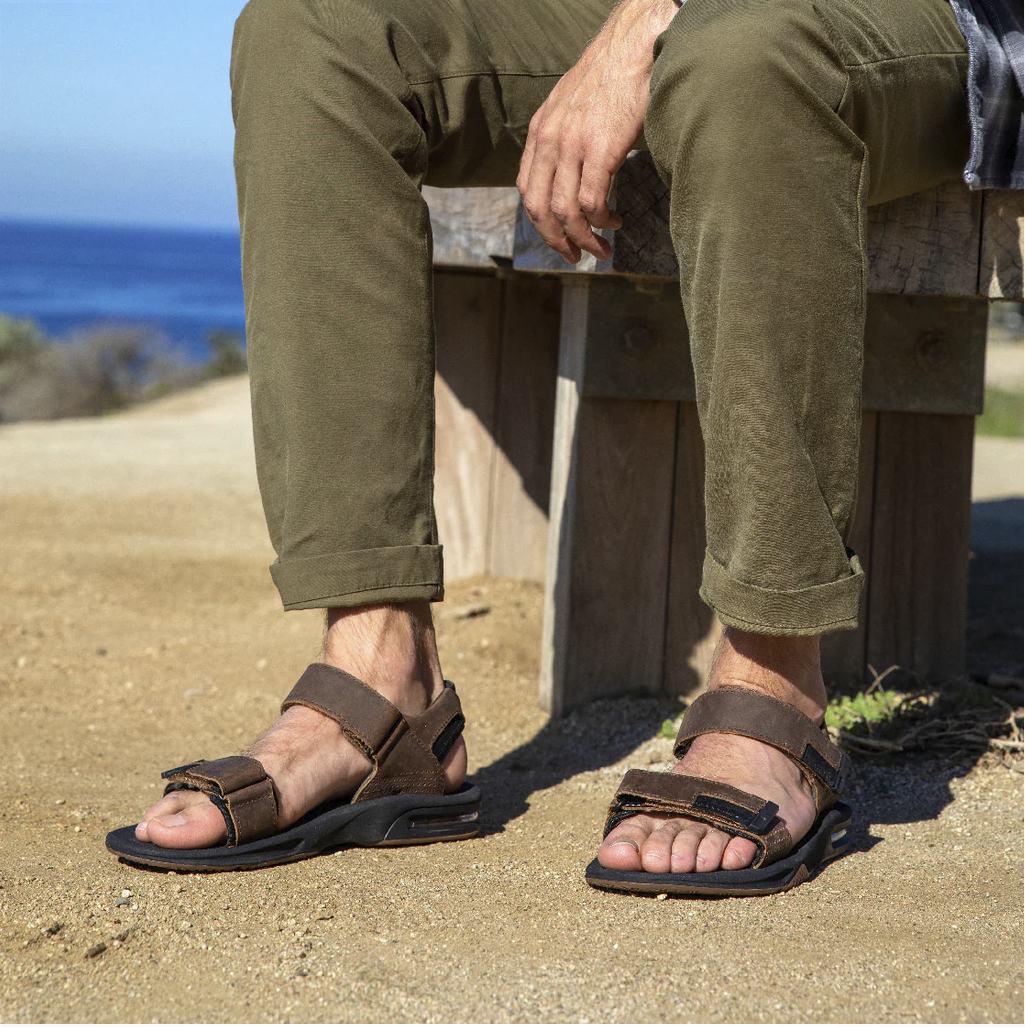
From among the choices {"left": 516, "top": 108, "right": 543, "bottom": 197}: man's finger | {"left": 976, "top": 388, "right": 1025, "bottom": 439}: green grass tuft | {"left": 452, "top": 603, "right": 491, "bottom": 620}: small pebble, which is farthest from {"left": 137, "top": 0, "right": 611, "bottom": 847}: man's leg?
{"left": 976, "top": 388, "right": 1025, "bottom": 439}: green grass tuft

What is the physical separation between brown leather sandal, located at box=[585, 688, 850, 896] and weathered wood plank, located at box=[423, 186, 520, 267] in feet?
4.31

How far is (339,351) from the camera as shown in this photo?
155cm

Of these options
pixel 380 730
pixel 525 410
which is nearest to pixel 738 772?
pixel 380 730

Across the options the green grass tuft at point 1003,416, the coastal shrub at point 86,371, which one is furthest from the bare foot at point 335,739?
the coastal shrub at point 86,371

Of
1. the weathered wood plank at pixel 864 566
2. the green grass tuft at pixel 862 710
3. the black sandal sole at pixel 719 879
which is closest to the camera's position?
the black sandal sole at pixel 719 879

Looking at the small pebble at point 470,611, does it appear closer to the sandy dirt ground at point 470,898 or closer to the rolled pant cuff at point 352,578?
the sandy dirt ground at point 470,898

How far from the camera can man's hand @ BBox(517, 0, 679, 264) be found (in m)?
1.56

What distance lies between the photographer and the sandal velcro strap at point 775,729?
1.45 m

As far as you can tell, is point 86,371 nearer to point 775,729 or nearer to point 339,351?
point 339,351

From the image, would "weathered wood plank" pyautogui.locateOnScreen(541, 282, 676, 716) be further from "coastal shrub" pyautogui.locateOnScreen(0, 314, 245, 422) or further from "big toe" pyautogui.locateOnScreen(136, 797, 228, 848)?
"coastal shrub" pyautogui.locateOnScreen(0, 314, 245, 422)

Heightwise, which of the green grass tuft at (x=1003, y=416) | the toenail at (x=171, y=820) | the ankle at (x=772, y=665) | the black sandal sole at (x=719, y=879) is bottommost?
the green grass tuft at (x=1003, y=416)

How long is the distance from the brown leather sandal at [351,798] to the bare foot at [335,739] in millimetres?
14

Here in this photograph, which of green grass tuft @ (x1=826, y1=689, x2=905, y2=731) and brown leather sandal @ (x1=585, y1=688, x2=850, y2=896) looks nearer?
brown leather sandal @ (x1=585, y1=688, x2=850, y2=896)

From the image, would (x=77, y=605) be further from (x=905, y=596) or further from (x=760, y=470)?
(x=760, y=470)
